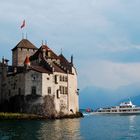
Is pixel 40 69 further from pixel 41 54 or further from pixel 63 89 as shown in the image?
pixel 41 54

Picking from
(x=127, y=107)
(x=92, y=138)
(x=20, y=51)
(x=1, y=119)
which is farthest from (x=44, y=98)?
(x=127, y=107)

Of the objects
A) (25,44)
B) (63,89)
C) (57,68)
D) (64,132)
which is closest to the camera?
(64,132)

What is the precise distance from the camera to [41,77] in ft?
313

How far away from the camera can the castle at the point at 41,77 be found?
95.9m

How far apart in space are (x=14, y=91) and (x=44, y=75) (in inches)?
384

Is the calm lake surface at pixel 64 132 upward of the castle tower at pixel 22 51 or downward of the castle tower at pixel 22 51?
downward

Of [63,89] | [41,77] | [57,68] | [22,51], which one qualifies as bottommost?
[63,89]

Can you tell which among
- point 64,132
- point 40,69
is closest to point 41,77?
point 40,69

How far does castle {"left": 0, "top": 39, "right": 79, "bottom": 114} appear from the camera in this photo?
3775 inches

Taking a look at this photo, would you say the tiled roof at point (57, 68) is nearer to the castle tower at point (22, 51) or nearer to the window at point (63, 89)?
the window at point (63, 89)

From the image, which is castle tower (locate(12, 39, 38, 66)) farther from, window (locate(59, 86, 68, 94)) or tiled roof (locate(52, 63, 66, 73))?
window (locate(59, 86, 68, 94))

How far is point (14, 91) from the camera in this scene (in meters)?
100

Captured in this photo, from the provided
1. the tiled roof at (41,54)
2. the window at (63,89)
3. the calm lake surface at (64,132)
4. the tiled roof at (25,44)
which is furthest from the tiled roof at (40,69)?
the calm lake surface at (64,132)

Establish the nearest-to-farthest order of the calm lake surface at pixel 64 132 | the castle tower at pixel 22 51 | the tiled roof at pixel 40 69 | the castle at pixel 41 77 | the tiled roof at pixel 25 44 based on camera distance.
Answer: the calm lake surface at pixel 64 132, the tiled roof at pixel 40 69, the castle at pixel 41 77, the castle tower at pixel 22 51, the tiled roof at pixel 25 44
